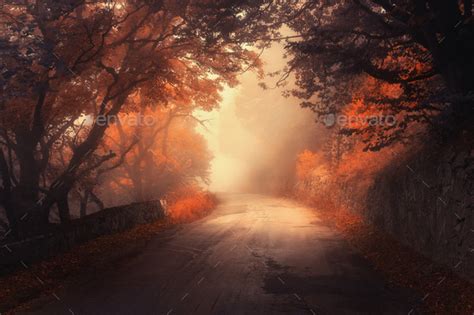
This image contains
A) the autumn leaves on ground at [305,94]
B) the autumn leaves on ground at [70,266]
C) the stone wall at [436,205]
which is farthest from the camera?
the autumn leaves on ground at [305,94]

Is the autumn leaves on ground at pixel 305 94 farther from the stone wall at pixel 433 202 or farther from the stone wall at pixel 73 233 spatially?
the stone wall at pixel 73 233

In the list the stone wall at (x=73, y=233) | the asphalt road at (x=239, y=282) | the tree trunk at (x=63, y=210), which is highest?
the tree trunk at (x=63, y=210)

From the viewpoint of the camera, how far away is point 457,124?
10.5 m

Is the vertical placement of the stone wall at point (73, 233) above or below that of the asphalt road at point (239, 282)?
above

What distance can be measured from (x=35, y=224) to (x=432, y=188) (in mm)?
11933

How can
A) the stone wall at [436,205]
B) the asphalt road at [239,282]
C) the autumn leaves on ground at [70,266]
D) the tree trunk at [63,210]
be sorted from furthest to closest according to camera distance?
the tree trunk at [63,210], the autumn leaves on ground at [70,266], the stone wall at [436,205], the asphalt road at [239,282]

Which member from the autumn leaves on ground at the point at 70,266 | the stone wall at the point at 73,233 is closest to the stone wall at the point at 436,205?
the autumn leaves on ground at the point at 70,266

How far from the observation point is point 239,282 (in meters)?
9.83

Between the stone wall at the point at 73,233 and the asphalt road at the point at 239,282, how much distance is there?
82.8 inches

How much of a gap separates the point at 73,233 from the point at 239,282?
6536mm

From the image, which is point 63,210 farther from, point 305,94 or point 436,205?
point 436,205

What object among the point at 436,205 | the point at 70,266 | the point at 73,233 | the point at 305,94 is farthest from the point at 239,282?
the point at 305,94

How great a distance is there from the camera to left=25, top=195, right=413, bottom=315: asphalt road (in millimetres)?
8305

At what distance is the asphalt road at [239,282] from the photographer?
8.30 metres
